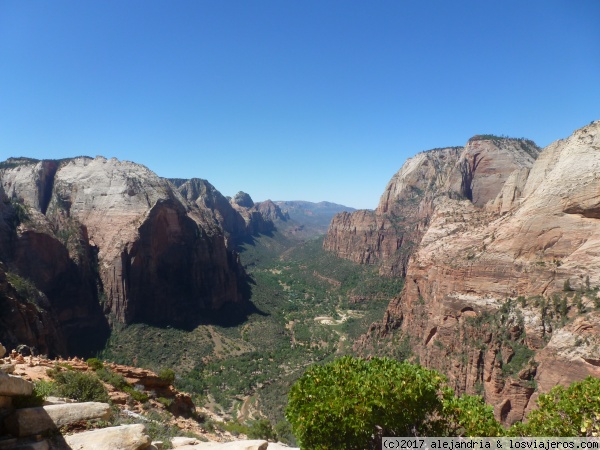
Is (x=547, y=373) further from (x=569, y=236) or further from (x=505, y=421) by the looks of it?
(x=569, y=236)

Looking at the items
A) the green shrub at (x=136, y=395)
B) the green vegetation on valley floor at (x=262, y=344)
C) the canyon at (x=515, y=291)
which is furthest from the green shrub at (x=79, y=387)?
the canyon at (x=515, y=291)

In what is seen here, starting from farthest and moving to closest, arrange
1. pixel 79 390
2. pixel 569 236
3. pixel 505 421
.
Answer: pixel 569 236 < pixel 505 421 < pixel 79 390

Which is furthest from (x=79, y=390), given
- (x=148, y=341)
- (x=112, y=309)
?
(x=112, y=309)

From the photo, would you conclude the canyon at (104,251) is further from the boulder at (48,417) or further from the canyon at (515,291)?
the canyon at (515,291)

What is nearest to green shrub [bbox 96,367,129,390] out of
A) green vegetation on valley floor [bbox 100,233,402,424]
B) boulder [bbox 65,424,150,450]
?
boulder [bbox 65,424,150,450]

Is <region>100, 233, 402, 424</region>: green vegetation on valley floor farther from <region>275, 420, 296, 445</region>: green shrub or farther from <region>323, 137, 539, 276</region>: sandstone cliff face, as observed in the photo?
<region>323, 137, 539, 276</region>: sandstone cliff face

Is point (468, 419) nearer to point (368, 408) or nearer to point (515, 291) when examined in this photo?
point (368, 408)

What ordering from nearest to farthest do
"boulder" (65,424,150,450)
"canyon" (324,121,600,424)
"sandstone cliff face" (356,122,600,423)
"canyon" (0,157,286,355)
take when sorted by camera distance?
"boulder" (65,424,150,450)
"sandstone cliff face" (356,122,600,423)
"canyon" (324,121,600,424)
"canyon" (0,157,286,355)
